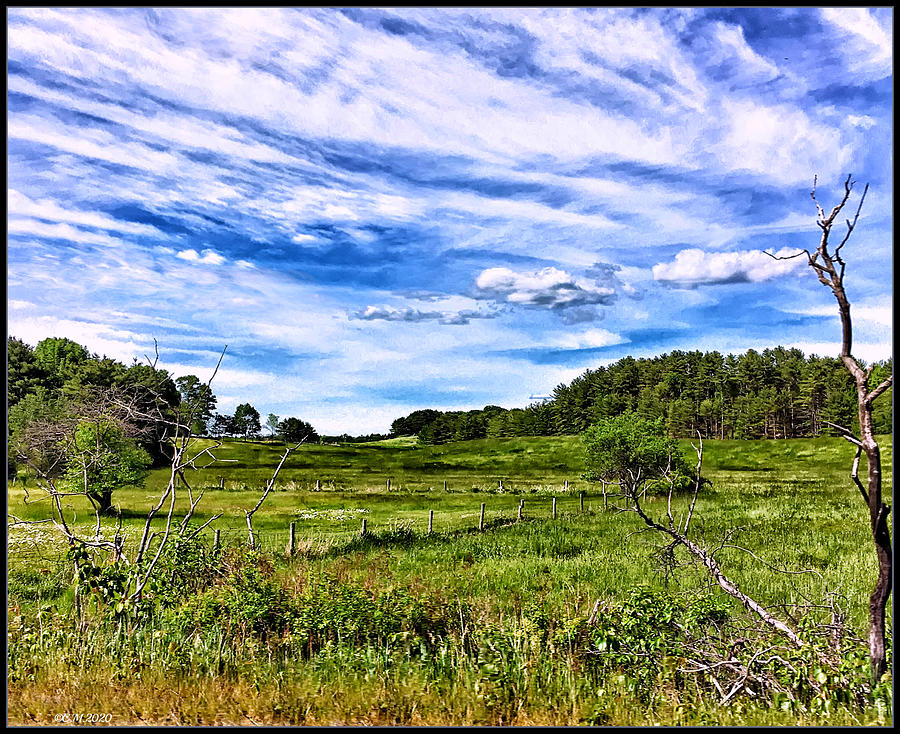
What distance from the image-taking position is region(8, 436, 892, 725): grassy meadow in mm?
5020

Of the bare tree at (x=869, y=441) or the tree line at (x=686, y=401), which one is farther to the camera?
the tree line at (x=686, y=401)

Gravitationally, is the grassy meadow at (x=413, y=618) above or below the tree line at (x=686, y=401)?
below

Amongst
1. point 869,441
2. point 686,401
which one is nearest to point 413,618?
point 869,441

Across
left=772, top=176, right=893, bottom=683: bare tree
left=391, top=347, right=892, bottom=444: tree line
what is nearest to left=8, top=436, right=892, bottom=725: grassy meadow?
left=772, top=176, right=893, bottom=683: bare tree

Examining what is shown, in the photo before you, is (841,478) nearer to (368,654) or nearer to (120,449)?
(120,449)

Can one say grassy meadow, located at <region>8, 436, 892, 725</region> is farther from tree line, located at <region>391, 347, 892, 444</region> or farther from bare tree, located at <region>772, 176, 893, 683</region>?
tree line, located at <region>391, 347, 892, 444</region>

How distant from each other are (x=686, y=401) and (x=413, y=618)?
240 ft

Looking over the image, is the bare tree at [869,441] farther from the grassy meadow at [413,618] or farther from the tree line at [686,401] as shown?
the tree line at [686,401]

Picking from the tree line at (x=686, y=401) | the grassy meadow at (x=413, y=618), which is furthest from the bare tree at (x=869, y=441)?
the tree line at (x=686, y=401)

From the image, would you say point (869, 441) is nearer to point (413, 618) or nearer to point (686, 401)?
point (413, 618)

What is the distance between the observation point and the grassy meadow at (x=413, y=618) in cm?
502

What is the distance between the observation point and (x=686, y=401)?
2972 inches

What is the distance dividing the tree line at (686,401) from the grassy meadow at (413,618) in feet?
127

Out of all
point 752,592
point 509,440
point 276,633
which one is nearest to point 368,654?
point 276,633
